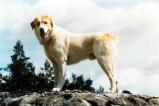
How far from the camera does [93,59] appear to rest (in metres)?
24.6

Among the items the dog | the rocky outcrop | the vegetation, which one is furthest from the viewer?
the vegetation

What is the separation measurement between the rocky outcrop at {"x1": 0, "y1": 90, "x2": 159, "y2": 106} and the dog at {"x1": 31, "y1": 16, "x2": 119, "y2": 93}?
535mm

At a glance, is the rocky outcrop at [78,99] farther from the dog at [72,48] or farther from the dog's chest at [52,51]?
the dog's chest at [52,51]

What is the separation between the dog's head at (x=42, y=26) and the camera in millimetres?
23438

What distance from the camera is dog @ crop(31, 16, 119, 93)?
78.1ft

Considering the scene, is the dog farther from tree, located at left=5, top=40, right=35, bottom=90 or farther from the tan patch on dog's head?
tree, located at left=5, top=40, right=35, bottom=90

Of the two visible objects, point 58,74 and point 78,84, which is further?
point 78,84

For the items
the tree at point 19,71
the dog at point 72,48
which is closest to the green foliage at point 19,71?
the tree at point 19,71

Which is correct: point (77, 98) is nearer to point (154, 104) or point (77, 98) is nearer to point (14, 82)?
point (154, 104)

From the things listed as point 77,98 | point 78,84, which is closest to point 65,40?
point 77,98

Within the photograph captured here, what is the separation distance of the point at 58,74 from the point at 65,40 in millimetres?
1204

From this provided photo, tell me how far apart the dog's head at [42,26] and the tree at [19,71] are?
35326 millimetres

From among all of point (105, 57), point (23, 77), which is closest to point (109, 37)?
point (105, 57)

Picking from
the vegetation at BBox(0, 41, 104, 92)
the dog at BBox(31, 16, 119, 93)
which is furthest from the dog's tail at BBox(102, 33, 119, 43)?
the vegetation at BBox(0, 41, 104, 92)
